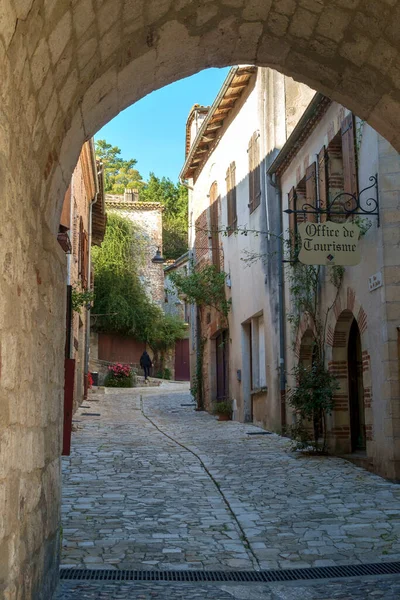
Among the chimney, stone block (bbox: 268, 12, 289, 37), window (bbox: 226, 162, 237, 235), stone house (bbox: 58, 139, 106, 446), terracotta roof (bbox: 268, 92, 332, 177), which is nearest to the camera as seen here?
stone block (bbox: 268, 12, 289, 37)

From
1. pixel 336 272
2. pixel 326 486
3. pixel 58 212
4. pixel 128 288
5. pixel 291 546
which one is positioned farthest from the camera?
pixel 128 288

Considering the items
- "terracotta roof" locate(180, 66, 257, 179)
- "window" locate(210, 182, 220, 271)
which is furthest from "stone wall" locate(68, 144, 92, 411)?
"window" locate(210, 182, 220, 271)

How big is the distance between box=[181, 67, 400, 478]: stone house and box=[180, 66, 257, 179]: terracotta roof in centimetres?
4

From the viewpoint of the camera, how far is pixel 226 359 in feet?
59.5

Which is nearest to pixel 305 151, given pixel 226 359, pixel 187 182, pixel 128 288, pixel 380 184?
pixel 380 184

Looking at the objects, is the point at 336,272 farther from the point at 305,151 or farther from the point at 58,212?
the point at 58,212

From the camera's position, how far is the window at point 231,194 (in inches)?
679

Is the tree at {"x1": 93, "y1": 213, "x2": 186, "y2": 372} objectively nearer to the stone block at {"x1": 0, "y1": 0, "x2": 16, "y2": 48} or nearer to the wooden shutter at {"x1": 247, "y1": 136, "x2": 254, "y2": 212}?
the wooden shutter at {"x1": 247, "y1": 136, "x2": 254, "y2": 212}

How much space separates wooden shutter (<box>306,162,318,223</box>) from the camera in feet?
37.0

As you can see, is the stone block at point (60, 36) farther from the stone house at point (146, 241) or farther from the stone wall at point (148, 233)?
the stone wall at point (148, 233)

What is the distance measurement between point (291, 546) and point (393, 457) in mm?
2984

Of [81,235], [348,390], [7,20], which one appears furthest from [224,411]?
[7,20]

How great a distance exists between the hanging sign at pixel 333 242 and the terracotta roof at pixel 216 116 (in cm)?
736

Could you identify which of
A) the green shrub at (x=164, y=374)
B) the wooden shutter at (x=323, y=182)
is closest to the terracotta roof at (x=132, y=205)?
the green shrub at (x=164, y=374)
